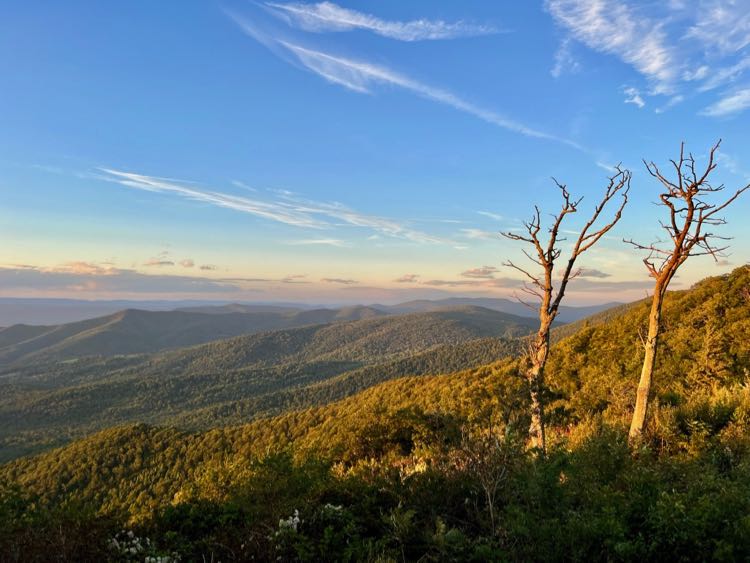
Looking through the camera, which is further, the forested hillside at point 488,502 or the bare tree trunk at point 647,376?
the bare tree trunk at point 647,376

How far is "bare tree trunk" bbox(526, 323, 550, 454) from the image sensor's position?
10.7 meters

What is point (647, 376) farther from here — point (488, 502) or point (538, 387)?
point (488, 502)

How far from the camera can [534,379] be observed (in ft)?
36.8

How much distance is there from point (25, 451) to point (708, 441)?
164 metres

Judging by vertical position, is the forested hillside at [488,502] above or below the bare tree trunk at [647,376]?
below

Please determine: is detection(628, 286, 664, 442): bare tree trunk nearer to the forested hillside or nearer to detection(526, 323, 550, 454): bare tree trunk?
the forested hillside

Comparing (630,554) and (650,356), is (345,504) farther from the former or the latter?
(650,356)

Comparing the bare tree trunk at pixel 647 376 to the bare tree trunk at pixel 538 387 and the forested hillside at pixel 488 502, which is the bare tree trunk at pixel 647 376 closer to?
the forested hillside at pixel 488 502

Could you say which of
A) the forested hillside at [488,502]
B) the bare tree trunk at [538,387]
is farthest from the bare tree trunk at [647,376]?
the bare tree trunk at [538,387]

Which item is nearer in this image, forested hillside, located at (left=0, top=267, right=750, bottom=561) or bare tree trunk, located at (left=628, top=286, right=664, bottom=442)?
forested hillside, located at (left=0, top=267, right=750, bottom=561)

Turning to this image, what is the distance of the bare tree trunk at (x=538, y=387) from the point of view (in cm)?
1073

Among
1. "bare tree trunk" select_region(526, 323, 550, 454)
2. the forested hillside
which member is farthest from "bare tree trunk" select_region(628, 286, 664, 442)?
"bare tree trunk" select_region(526, 323, 550, 454)

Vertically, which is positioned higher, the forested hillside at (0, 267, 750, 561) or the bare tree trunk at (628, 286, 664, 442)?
the bare tree trunk at (628, 286, 664, 442)

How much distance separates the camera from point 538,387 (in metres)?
10.9
